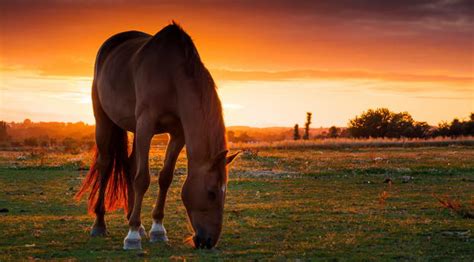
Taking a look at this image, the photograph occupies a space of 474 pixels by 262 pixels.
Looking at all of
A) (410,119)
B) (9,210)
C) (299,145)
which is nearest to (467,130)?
(410,119)

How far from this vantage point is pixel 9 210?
1209cm

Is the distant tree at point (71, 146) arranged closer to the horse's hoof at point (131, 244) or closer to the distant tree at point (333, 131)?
the horse's hoof at point (131, 244)

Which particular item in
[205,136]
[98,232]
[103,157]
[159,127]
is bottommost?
[98,232]

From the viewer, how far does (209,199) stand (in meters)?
7.43

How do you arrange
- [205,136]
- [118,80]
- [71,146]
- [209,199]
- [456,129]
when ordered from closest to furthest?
[209,199] → [205,136] → [118,80] → [71,146] → [456,129]

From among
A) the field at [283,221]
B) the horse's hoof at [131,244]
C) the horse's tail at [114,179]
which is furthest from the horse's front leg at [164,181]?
the horse's tail at [114,179]

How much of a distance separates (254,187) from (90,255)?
968 cm

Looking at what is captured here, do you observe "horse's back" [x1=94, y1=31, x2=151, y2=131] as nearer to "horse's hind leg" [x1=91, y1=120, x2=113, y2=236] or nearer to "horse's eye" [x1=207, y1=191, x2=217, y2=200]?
"horse's hind leg" [x1=91, y1=120, x2=113, y2=236]

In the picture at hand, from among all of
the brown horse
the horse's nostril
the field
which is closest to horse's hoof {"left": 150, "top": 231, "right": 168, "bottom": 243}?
the brown horse

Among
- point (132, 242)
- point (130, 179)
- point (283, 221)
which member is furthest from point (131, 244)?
point (283, 221)

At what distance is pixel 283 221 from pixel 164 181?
2.53 meters

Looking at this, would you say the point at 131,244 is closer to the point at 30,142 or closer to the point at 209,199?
the point at 209,199

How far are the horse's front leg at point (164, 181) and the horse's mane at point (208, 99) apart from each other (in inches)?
48.1

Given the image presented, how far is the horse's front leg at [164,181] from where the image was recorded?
8695mm
